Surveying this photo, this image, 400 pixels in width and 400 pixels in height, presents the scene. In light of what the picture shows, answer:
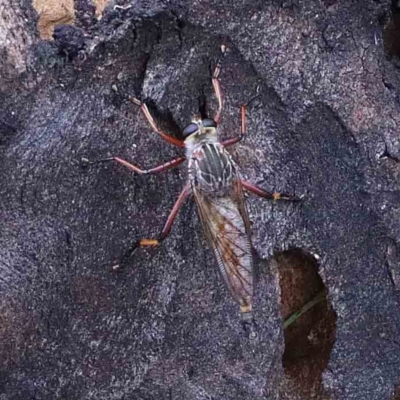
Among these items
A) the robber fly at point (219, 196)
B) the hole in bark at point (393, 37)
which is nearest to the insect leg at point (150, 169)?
the robber fly at point (219, 196)

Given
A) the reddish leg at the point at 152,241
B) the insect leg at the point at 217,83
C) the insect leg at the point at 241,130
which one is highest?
the insect leg at the point at 217,83

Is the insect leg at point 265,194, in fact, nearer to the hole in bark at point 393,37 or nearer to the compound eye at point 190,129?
the compound eye at point 190,129

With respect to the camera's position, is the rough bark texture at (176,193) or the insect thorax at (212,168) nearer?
the rough bark texture at (176,193)

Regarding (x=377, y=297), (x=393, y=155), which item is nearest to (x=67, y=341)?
(x=377, y=297)

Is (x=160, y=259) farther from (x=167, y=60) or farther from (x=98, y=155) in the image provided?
(x=167, y=60)

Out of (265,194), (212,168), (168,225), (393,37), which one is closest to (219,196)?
(212,168)

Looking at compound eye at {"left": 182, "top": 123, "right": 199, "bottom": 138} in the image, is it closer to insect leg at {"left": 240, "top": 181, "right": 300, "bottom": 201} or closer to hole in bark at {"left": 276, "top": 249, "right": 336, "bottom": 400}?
insect leg at {"left": 240, "top": 181, "right": 300, "bottom": 201}

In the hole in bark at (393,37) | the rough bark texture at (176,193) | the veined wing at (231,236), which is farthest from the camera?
the hole in bark at (393,37)
